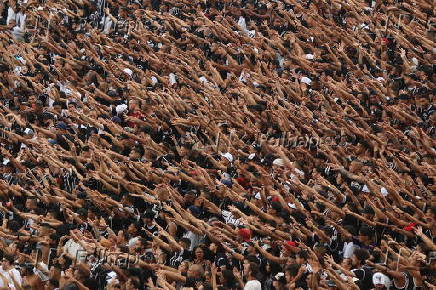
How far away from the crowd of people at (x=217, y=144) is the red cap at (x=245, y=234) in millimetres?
17

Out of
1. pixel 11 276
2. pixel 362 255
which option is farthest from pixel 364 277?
pixel 11 276

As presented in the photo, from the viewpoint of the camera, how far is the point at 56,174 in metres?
14.6

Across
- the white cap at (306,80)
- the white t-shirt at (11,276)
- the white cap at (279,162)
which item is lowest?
the white t-shirt at (11,276)

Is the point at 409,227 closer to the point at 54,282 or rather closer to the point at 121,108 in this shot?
the point at 54,282

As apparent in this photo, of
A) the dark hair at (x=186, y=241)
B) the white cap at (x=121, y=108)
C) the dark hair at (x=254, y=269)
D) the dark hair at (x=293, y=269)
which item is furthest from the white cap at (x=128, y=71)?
the dark hair at (x=293, y=269)

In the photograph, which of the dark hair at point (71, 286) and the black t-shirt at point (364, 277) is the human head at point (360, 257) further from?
the dark hair at point (71, 286)

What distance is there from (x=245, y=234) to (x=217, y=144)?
10.1 ft

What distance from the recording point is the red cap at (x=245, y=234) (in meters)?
12.1

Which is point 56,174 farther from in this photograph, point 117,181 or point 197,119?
point 197,119

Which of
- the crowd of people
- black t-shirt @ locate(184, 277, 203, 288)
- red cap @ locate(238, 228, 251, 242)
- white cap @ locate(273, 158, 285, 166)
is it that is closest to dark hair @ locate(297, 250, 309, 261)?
the crowd of people

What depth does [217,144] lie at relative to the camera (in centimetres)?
1505

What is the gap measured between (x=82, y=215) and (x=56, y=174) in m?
1.56

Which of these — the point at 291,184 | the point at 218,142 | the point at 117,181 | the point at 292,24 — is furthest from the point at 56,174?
the point at 292,24

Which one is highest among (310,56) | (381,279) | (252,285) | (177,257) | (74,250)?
(381,279)
